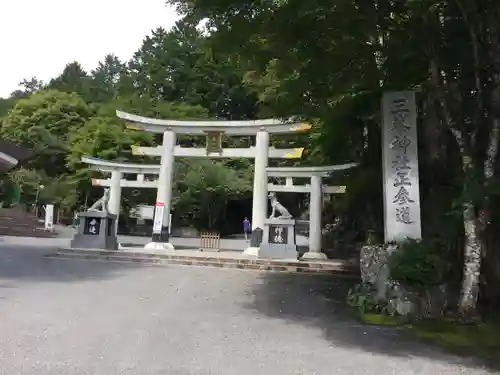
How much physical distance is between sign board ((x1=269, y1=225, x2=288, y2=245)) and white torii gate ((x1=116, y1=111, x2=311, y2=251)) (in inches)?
66.9

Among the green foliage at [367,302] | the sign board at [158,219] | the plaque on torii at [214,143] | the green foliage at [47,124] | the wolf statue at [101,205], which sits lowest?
the green foliage at [367,302]

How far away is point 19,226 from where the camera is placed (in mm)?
30016

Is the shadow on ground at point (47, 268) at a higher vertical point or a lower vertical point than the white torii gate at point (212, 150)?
lower

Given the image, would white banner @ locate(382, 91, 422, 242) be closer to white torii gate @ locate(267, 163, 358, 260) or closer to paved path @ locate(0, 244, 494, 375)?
paved path @ locate(0, 244, 494, 375)

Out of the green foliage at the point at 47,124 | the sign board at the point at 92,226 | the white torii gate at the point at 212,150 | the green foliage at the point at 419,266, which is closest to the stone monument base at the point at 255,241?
the white torii gate at the point at 212,150

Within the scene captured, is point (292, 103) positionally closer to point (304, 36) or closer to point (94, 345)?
point (304, 36)

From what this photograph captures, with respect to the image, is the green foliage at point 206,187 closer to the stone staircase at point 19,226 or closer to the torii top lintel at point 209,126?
the stone staircase at point 19,226

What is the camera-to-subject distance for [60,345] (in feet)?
18.8

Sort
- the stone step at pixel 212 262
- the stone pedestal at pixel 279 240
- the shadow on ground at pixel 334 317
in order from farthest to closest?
the stone pedestal at pixel 279 240
the stone step at pixel 212 262
the shadow on ground at pixel 334 317

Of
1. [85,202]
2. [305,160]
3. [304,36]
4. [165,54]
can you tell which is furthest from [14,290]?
[165,54]

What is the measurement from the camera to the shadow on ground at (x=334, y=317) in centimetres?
630

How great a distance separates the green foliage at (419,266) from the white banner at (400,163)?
0.97 m

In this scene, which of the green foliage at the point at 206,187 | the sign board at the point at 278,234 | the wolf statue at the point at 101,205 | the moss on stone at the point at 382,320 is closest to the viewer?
the moss on stone at the point at 382,320

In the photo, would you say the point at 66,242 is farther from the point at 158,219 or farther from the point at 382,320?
the point at 382,320
